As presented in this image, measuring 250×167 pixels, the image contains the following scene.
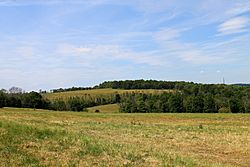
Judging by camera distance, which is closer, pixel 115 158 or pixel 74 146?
pixel 115 158

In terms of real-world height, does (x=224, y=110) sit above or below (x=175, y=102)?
below

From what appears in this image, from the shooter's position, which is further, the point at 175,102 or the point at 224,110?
the point at 175,102

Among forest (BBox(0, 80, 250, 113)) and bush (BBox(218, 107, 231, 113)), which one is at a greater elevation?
forest (BBox(0, 80, 250, 113))

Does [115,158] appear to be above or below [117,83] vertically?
below

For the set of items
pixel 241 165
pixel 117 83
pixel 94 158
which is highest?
pixel 117 83

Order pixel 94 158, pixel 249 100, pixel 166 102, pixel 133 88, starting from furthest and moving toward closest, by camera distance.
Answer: pixel 133 88 < pixel 166 102 < pixel 249 100 < pixel 94 158

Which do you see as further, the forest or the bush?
the forest

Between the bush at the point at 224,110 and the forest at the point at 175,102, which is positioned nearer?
the bush at the point at 224,110

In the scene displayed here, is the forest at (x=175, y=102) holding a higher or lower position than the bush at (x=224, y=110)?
higher

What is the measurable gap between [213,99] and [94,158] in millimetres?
88621

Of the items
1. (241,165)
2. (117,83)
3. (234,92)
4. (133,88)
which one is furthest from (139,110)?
(241,165)

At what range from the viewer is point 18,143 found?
46.6ft

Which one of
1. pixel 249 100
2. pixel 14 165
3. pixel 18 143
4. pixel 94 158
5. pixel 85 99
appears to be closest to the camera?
pixel 14 165

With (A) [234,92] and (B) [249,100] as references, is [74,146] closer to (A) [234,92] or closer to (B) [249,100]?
(B) [249,100]
